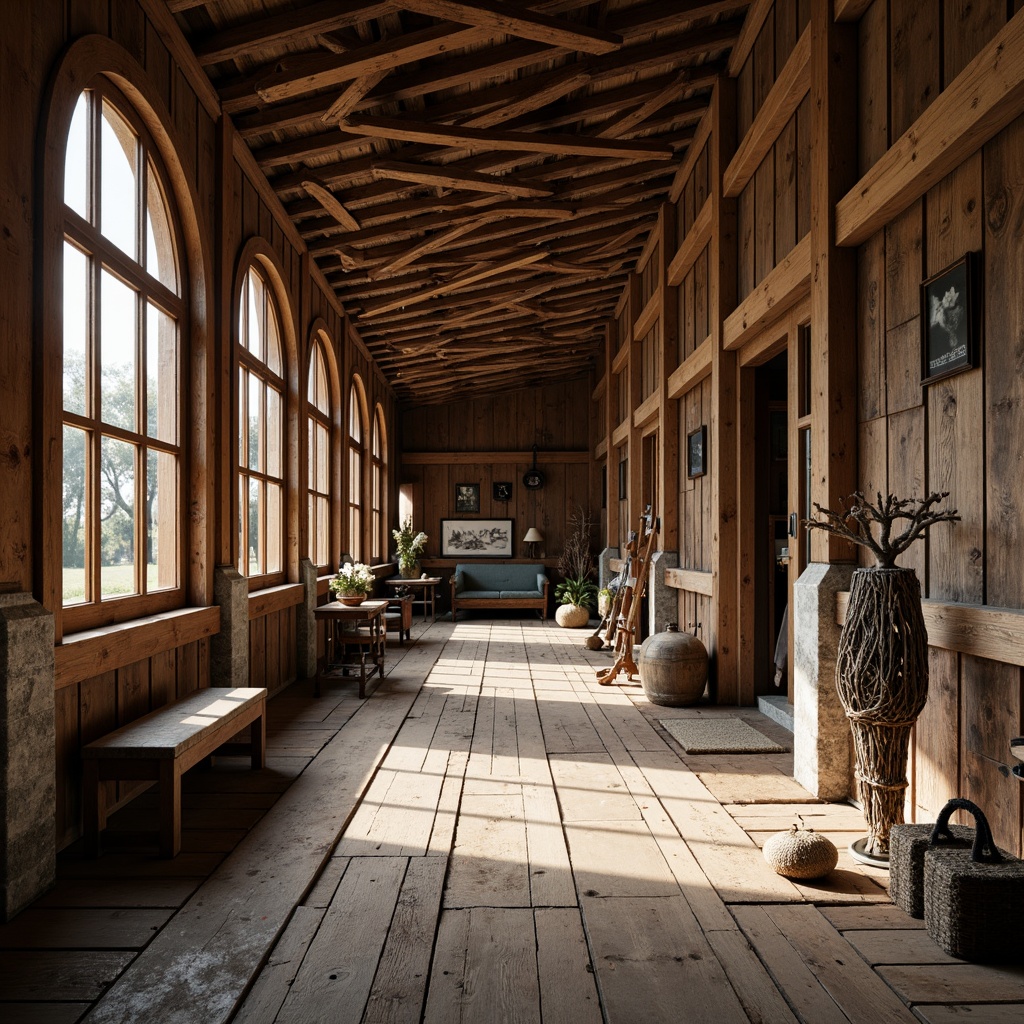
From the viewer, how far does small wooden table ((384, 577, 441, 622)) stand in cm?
1105

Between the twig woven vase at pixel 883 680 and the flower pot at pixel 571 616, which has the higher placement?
the twig woven vase at pixel 883 680

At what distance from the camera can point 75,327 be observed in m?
3.29

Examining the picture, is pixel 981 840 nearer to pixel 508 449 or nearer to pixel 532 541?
pixel 532 541

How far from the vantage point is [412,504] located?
13.7m

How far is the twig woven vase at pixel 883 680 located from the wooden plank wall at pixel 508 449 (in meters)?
10.8

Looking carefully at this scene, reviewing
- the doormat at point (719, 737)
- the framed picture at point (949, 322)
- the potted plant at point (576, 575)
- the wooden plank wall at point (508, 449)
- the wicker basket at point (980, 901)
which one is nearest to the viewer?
the wicker basket at point (980, 901)

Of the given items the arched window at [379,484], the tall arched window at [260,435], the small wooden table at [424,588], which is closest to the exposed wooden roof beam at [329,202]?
the tall arched window at [260,435]

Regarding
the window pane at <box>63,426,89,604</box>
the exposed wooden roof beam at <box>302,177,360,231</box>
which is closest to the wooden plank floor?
the window pane at <box>63,426,89,604</box>

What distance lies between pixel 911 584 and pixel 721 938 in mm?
1319

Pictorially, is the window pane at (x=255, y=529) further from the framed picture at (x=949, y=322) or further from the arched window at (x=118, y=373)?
the framed picture at (x=949, y=322)

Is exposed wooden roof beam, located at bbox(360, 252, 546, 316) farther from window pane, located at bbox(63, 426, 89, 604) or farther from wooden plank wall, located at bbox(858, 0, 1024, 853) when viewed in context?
window pane, located at bbox(63, 426, 89, 604)

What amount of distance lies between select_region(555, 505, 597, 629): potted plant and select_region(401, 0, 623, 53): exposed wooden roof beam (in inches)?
307

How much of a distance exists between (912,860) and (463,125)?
4.81 m

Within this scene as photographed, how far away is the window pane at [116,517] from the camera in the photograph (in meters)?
3.52
